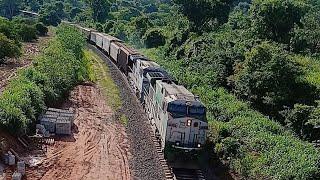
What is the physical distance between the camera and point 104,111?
3228 centimetres

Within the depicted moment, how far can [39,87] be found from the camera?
96.0ft

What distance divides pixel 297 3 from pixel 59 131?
2717 cm

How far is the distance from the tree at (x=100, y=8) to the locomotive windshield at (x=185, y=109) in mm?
77669

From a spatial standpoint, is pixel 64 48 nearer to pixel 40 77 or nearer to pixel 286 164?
pixel 40 77

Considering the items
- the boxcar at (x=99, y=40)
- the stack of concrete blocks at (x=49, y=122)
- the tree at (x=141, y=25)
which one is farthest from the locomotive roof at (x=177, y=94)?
the tree at (x=141, y=25)

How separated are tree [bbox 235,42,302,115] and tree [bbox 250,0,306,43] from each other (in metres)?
10.1

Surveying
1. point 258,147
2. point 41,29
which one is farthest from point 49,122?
point 41,29

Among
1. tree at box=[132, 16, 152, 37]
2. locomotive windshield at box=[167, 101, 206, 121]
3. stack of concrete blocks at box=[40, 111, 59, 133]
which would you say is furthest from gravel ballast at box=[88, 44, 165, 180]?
tree at box=[132, 16, 152, 37]

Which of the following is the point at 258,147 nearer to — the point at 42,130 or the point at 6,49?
the point at 42,130

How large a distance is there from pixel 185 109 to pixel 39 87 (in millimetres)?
12950

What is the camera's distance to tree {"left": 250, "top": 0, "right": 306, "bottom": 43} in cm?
3991

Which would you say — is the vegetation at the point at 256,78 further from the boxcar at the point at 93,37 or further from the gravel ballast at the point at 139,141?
the boxcar at the point at 93,37

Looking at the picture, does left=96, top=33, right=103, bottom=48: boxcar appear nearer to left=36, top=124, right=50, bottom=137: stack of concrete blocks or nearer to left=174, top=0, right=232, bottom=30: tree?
left=174, top=0, right=232, bottom=30: tree

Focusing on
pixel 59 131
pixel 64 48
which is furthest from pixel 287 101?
pixel 64 48
